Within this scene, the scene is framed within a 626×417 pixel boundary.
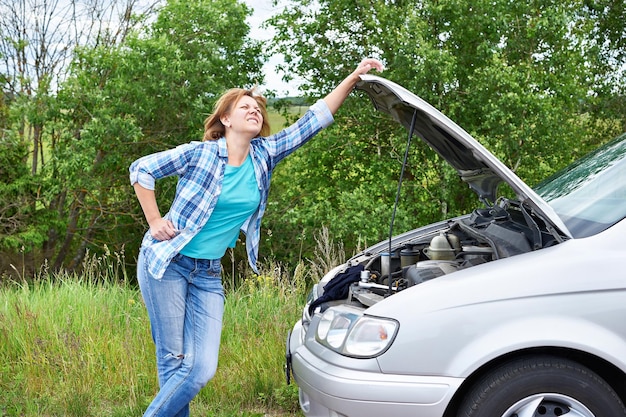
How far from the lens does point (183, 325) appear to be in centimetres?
390

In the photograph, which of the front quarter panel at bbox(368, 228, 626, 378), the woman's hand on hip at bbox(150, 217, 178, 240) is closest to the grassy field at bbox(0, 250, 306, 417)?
the woman's hand on hip at bbox(150, 217, 178, 240)

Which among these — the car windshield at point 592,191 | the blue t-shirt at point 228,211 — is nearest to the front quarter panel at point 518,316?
the car windshield at point 592,191

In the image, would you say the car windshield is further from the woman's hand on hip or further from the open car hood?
the woman's hand on hip

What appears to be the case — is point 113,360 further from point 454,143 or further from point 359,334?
point 454,143

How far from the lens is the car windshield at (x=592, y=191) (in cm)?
325

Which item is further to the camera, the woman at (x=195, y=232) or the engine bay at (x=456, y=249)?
the woman at (x=195, y=232)

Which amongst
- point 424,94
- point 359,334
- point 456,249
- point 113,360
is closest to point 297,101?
point 424,94

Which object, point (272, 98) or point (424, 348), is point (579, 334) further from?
point (272, 98)

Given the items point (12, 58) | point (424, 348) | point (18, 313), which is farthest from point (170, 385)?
point (12, 58)

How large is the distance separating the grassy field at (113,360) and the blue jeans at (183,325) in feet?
3.04

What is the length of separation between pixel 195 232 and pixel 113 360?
6.88ft

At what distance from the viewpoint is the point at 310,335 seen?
357cm

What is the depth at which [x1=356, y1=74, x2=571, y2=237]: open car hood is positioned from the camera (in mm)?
3182

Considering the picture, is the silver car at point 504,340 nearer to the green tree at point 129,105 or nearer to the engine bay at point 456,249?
the engine bay at point 456,249
